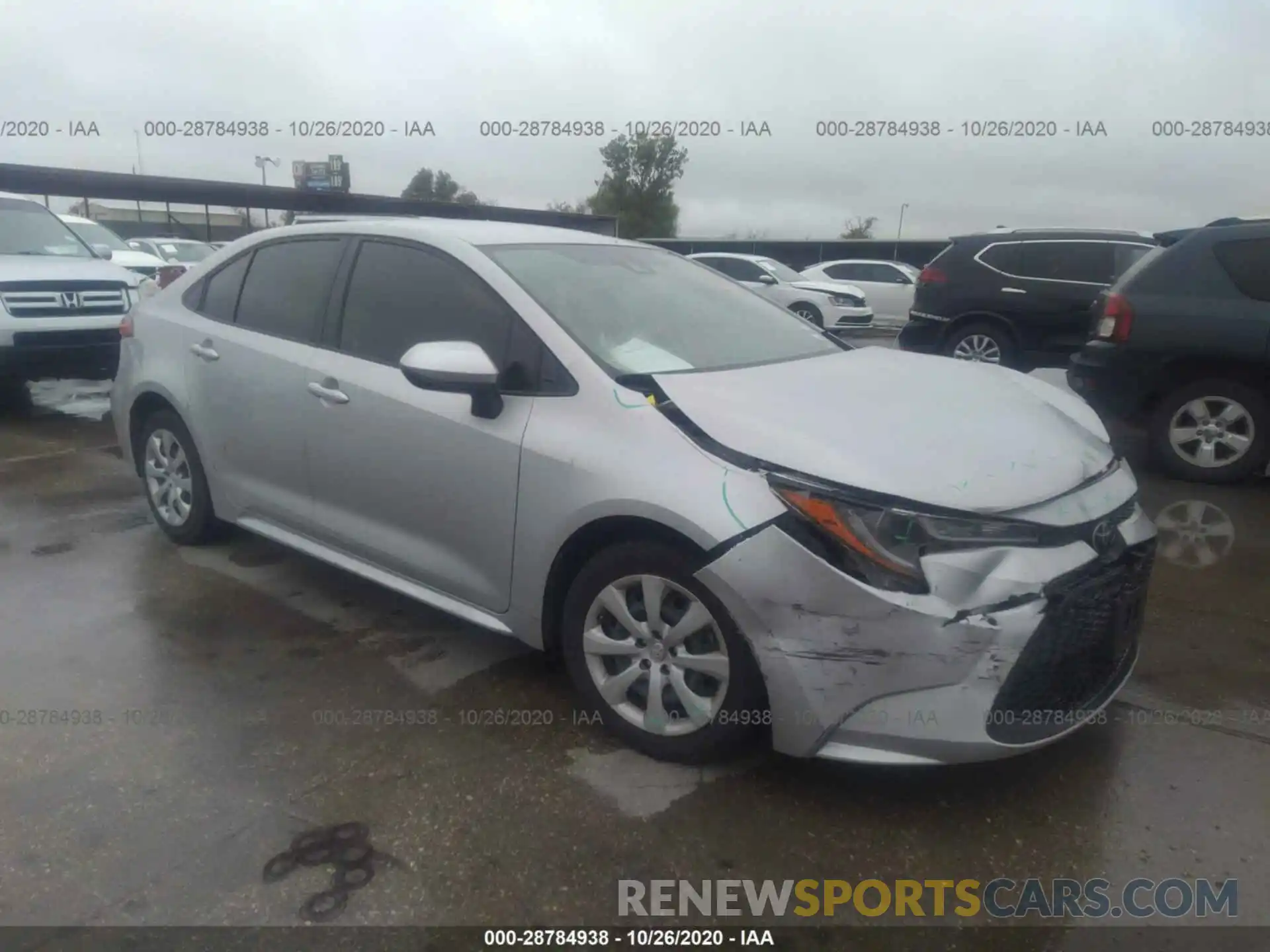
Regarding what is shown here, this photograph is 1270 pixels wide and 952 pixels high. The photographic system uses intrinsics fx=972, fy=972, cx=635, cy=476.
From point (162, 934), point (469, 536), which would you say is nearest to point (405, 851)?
point (162, 934)

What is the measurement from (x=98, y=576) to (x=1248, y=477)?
6692 millimetres

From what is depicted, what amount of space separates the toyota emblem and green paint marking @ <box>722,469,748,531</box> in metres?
0.96

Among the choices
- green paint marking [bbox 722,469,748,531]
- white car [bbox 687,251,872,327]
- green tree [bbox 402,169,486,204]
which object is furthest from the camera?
green tree [bbox 402,169,486,204]

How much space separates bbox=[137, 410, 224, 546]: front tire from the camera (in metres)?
4.45

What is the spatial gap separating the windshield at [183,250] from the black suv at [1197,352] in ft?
52.8

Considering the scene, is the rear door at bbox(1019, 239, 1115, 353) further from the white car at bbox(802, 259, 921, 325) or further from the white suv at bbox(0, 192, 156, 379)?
the white car at bbox(802, 259, 921, 325)

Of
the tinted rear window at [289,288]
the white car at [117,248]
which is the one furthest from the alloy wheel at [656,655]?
the white car at [117,248]

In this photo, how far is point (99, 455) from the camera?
669 cm

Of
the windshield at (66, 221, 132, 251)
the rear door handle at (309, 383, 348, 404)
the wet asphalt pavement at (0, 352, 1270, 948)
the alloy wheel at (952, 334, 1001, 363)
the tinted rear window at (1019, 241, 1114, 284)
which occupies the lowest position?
the wet asphalt pavement at (0, 352, 1270, 948)

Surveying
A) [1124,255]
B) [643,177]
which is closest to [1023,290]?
[1124,255]

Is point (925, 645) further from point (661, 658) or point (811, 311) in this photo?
point (811, 311)

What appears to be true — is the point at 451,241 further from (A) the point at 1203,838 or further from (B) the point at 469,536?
(A) the point at 1203,838

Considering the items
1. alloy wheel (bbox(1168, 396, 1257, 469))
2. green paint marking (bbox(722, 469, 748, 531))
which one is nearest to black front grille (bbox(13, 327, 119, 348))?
green paint marking (bbox(722, 469, 748, 531))

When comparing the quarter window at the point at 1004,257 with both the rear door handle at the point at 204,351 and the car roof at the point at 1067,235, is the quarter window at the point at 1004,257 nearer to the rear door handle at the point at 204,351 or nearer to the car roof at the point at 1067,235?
the car roof at the point at 1067,235
